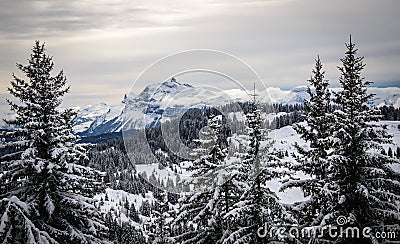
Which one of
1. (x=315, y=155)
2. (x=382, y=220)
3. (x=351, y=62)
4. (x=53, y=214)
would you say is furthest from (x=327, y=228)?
(x=53, y=214)

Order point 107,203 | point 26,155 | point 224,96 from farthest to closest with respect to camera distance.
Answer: point 107,203 < point 224,96 < point 26,155

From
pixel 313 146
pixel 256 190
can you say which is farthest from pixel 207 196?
pixel 313 146

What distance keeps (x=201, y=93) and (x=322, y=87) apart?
6.84m

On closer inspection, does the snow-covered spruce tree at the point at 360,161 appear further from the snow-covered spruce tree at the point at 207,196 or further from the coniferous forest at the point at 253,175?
the snow-covered spruce tree at the point at 207,196

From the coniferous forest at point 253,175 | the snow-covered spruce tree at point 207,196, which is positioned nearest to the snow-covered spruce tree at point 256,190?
the coniferous forest at point 253,175

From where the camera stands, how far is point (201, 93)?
2141 cm

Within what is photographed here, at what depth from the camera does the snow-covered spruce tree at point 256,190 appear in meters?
15.0

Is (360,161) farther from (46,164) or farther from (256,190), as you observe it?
(46,164)

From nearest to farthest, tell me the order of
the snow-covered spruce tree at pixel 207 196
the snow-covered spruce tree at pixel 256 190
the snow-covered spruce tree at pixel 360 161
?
the snow-covered spruce tree at pixel 360 161, the snow-covered spruce tree at pixel 256 190, the snow-covered spruce tree at pixel 207 196

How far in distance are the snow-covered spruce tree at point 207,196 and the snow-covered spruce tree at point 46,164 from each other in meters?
4.28

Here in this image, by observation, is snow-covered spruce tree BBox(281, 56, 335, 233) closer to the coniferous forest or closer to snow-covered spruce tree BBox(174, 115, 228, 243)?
the coniferous forest

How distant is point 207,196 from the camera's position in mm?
17297

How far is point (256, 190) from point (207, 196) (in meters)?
2.89

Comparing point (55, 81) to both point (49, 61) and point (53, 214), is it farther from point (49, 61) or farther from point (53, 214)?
point (53, 214)
